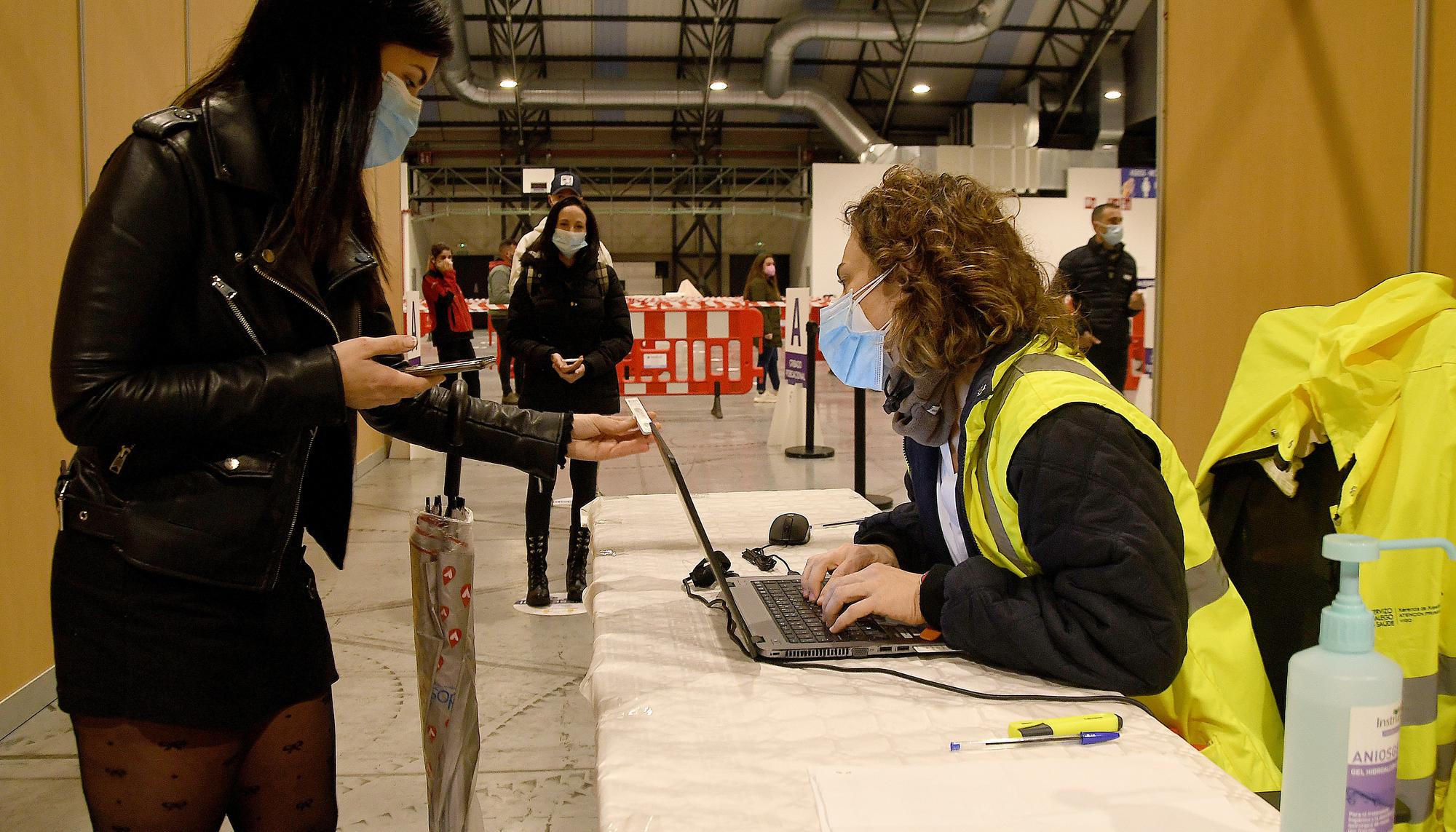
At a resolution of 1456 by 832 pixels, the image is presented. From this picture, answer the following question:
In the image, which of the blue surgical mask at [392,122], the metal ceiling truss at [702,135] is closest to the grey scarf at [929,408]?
the blue surgical mask at [392,122]

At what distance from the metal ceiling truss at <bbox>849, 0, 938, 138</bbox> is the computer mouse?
12647 mm

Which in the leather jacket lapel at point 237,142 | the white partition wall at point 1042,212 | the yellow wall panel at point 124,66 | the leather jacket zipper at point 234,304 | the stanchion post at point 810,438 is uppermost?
the white partition wall at point 1042,212

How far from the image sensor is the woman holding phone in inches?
150

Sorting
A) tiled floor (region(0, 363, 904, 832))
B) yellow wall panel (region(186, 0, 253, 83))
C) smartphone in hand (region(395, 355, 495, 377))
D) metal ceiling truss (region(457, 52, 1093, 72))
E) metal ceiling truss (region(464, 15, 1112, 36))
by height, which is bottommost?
tiled floor (region(0, 363, 904, 832))

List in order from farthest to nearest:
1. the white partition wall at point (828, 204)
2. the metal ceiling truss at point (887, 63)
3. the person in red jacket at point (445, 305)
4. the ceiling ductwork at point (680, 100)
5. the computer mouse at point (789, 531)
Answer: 1. the ceiling ductwork at point (680, 100)
2. the white partition wall at point (828, 204)
3. the metal ceiling truss at point (887, 63)
4. the person in red jacket at point (445, 305)
5. the computer mouse at point (789, 531)

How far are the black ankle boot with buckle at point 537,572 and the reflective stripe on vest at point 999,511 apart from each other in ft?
8.70

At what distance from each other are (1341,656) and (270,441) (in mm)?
1020

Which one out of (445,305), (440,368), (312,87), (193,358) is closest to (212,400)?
(193,358)

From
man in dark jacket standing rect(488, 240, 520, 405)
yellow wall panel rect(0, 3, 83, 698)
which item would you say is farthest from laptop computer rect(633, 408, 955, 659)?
man in dark jacket standing rect(488, 240, 520, 405)

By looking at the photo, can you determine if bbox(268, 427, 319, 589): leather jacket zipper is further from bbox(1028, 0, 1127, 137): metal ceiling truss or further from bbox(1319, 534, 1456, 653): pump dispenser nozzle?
bbox(1028, 0, 1127, 137): metal ceiling truss

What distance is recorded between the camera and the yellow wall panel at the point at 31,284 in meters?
2.59

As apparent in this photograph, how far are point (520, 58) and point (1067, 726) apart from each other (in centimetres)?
1633

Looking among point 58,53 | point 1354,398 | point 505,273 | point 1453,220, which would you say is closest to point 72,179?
point 58,53

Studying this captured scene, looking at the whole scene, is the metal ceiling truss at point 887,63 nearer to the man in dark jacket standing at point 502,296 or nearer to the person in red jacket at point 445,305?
the man in dark jacket standing at point 502,296
